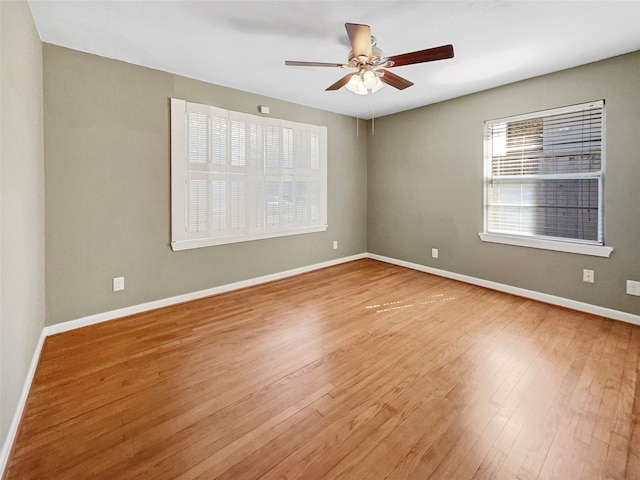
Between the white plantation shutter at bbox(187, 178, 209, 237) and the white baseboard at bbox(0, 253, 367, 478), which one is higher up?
the white plantation shutter at bbox(187, 178, 209, 237)

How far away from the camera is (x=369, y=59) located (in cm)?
231

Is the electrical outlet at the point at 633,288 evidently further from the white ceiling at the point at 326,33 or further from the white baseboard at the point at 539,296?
the white ceiling at the point at 326,33

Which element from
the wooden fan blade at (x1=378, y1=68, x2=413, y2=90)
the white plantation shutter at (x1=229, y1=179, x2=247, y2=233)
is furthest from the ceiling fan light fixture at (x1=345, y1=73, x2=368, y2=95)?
the white plantation shutter at (x1=229, y1=179, x2=247, y2=233)

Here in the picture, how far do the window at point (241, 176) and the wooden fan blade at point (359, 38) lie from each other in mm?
1995

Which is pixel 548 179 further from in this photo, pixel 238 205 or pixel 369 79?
pixel 238 205

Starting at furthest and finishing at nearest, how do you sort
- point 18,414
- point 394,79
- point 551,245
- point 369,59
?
point 551,245 → point 394,79 → point 369,59 → point 18,414

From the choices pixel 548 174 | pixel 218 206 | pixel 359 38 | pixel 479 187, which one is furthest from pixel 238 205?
pixel 548 174

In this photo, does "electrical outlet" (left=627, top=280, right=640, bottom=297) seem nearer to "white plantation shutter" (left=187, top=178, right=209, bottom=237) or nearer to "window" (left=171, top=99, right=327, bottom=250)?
"window" (left=171, top=99, right=327, bottom=250)

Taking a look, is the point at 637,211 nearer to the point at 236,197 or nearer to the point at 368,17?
the point at 368,17

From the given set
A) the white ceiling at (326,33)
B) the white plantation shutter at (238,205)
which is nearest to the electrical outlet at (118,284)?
the white plantation shutter at (238,205)

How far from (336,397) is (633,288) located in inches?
120

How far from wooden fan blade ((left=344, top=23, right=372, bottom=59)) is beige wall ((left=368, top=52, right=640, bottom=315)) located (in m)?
2.39

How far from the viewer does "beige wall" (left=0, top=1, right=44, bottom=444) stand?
1496 mm

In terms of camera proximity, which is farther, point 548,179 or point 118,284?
point 548,179
